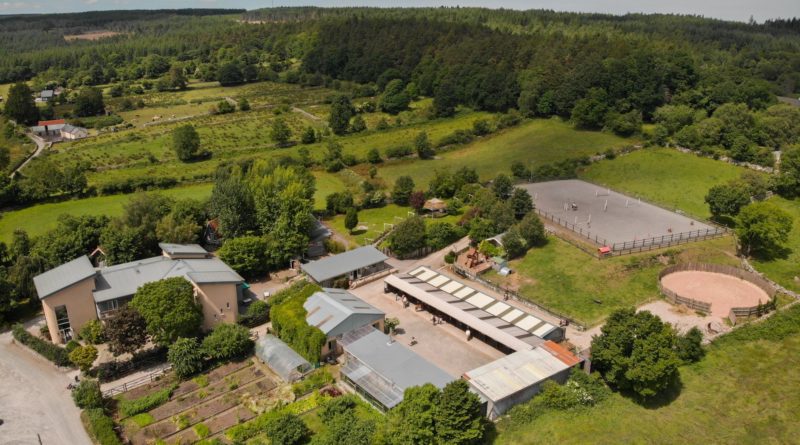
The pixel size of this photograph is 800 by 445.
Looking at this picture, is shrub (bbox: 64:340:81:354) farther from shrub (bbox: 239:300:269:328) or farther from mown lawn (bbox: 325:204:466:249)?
mown lawn (bbox: 325:204:466:249)

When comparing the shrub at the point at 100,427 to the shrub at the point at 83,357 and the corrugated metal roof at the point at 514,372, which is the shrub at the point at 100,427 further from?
the corrugated metal roof at the point at 514,372

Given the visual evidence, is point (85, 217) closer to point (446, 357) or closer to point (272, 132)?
point (446, 357)

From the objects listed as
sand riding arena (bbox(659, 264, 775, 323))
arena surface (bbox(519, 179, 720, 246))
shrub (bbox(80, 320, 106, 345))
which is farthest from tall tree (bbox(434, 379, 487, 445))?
arena surface (bbox(519, 179, 720, 246))

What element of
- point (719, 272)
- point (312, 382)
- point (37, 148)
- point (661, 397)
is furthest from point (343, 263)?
point (37, 148)

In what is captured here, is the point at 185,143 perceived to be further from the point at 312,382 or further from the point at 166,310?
the point at 312,382

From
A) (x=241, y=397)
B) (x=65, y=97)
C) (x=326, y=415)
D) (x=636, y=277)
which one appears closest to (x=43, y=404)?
(x=241, y=397)

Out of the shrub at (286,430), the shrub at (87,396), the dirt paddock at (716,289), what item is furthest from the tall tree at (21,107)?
the dirt paddock at (716,289)
